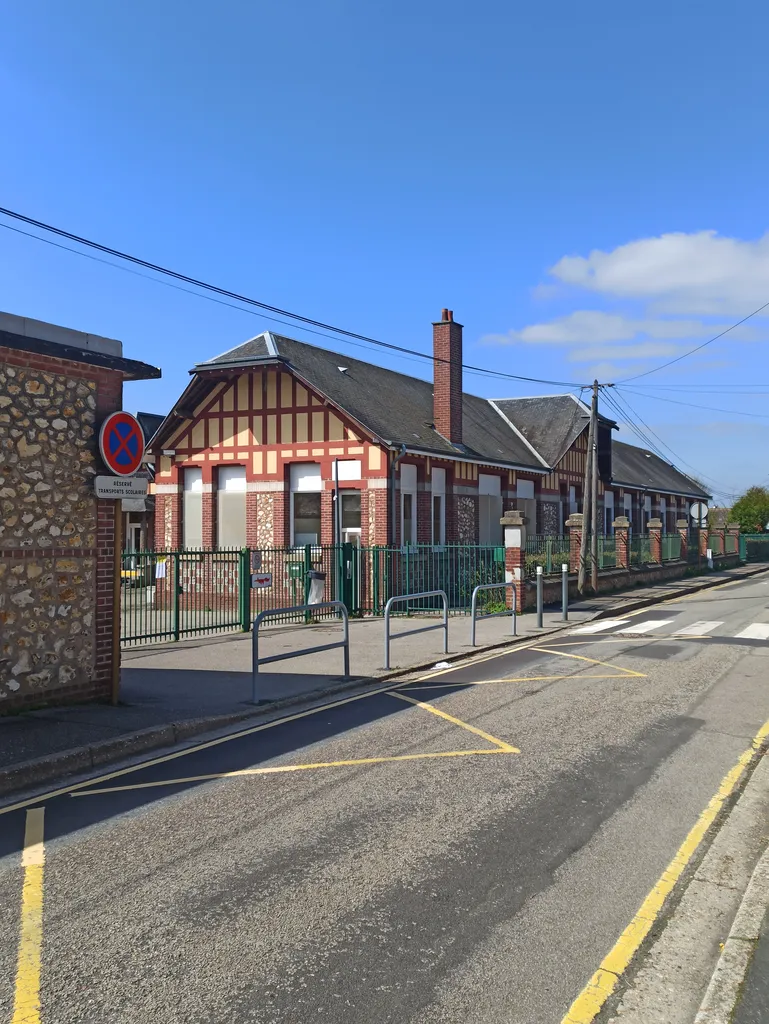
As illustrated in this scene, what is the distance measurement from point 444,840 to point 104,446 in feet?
19.4

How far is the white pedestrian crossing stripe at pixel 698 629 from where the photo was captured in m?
16.1

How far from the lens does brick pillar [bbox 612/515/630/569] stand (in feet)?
94.4

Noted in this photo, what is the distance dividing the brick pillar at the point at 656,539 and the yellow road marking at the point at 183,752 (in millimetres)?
23624

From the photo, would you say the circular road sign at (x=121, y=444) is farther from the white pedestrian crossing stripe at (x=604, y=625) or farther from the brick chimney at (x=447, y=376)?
the brick chimney at (x=447, y=376)

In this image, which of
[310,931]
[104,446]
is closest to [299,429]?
[104,446]

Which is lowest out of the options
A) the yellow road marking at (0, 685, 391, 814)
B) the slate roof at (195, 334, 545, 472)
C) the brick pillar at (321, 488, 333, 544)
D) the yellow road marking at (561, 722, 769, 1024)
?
the yellow road marking at (0, 685, 391, 814)

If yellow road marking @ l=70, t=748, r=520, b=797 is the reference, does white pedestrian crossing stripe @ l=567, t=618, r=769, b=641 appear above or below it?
→ above

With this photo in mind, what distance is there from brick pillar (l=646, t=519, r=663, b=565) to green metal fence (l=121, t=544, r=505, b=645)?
12.4 metres

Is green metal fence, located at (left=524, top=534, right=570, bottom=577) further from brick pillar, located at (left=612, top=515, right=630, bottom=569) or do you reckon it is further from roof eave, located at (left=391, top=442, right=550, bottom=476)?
brick pillar, located at (left=612, top=515, right=630, bottom=569)

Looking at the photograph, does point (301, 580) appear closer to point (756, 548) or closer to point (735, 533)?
point (735, 533)

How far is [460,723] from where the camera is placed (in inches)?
344

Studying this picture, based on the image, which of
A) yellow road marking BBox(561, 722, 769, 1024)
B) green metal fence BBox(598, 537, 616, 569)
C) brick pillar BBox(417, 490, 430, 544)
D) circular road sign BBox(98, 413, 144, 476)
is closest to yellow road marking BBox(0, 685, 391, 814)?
circular road sign BBox(98, 413, 144, 476)

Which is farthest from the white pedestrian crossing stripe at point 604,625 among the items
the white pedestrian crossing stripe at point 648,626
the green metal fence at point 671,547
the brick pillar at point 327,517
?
the green metal fence at point 671,547

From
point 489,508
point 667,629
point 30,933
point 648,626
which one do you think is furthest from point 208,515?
point 30,933
